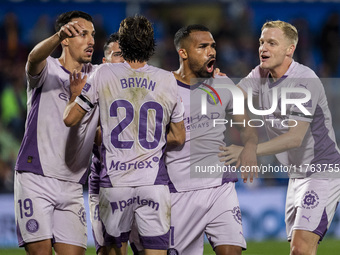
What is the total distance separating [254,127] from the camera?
5.80 metres

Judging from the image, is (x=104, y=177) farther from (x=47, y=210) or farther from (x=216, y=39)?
(x=216, y=39)

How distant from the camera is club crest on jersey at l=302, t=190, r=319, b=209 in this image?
18.5ft

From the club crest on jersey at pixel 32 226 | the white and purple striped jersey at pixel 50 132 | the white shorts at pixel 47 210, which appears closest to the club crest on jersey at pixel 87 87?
the white and purple striped jersey at pixel 50 132

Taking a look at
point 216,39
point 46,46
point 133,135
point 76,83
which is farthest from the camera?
point 216,39

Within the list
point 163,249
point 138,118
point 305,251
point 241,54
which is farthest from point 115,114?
point 241,54

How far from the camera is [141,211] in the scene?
15.6ft

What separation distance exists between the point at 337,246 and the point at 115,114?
282 inches

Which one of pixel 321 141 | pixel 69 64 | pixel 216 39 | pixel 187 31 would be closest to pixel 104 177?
pixel 69 64

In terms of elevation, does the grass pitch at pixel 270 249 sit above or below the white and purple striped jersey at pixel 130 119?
below

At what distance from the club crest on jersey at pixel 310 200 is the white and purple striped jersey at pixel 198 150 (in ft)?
2.23

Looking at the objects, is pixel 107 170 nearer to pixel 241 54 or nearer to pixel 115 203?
pixel 115 203

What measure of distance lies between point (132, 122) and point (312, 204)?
1959 mm

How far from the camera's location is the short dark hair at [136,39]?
4.77 m

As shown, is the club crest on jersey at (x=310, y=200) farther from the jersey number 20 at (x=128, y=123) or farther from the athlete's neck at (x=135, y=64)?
the athlete's neck at (x=135, y=64)
